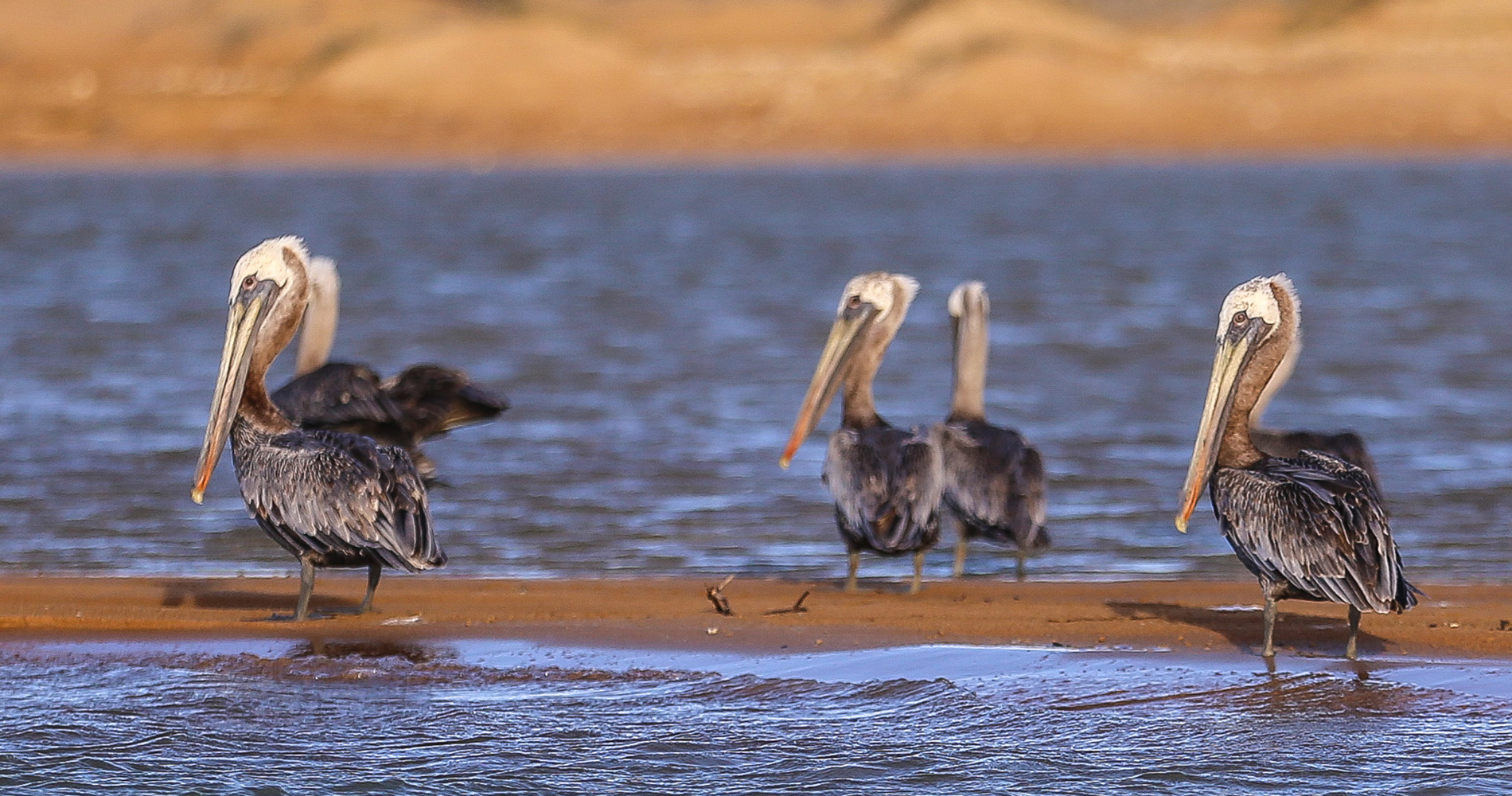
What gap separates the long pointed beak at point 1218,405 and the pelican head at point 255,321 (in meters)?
2.96

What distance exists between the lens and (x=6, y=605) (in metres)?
6.66

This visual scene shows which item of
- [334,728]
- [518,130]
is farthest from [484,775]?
[518,130]

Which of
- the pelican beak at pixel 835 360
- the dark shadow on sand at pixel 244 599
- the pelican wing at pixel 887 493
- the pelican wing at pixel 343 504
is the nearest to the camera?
the pelican wing at pixel 343 504

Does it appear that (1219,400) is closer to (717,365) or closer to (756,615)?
(756,615)

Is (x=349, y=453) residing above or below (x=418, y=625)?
above

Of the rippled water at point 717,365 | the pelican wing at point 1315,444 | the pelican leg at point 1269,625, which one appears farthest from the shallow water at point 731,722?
the rippled water at point 717,365

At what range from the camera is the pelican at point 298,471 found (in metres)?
6.28

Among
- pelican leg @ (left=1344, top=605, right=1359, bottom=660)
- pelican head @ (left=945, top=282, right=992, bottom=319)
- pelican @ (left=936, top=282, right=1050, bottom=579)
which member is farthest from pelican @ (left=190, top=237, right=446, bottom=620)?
pelican head @ (left=945, top=282, right=992, bottom=319)

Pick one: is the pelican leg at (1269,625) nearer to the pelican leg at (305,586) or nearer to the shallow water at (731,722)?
the shallow water at (731,722)

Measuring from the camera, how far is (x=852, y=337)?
792 centimetres

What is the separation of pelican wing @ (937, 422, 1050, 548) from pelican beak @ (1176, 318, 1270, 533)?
1216 mm

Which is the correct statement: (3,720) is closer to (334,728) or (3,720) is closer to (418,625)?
(334,728)

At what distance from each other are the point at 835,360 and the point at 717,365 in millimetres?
6490

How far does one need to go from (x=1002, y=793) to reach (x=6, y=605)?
350 cm
